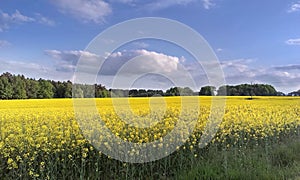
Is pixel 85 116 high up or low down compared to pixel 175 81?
down

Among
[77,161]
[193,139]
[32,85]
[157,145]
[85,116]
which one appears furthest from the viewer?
[32,85]

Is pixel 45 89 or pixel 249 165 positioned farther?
pixel 45 89

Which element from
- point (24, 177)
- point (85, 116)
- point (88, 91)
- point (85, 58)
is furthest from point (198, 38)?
point (88, 91)

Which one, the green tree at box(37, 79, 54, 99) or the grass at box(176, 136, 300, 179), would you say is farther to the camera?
the green tree at box(37, 79, 54, 99)

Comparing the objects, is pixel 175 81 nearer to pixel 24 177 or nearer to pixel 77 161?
pixel 77 161

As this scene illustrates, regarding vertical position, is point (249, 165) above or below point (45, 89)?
below

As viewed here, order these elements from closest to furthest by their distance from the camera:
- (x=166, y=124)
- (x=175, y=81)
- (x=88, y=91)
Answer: (x=166, y=124) → (x=175, y=81) → (x=88, y=91)

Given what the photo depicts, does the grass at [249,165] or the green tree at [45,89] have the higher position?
the green tree at [45,89]

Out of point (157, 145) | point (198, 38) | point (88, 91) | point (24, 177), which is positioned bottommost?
point (24, 177)

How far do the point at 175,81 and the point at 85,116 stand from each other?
3419mm

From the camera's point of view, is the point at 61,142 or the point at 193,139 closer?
the point at 61,142

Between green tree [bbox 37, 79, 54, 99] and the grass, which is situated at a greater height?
green tree [bbox 37, 79, 54, 99]

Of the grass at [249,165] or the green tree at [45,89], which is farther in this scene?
the green tree at [45,89]

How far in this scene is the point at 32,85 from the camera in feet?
116
